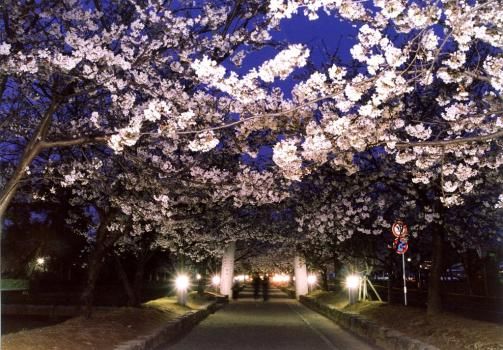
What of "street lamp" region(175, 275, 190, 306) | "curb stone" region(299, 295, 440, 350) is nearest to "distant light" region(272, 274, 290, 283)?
"street lamp" region(175, 275, 190, 306)

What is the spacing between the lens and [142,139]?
37.5ft

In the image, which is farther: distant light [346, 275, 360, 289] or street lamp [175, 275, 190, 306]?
distant light [346, 275, 360, 289]

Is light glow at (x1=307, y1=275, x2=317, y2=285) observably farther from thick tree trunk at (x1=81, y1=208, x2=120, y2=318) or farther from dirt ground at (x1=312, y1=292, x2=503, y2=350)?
thick tree trunk at (x1=81, y1=208, x2=120, y2=318)

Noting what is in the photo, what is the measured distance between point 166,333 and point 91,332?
341cm

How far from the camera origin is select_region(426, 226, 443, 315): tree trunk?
16250 millimetres

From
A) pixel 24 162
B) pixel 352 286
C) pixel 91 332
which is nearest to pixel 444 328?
pixel 91 332

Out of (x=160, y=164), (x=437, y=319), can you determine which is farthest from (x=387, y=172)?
(x=160, y=164)

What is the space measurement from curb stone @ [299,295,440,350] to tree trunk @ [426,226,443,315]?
1.54m

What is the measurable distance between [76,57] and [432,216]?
35.1 ft

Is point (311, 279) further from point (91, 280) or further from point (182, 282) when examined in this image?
point (91, 280)

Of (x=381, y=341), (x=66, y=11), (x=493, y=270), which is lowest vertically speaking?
(x=381, y=341)

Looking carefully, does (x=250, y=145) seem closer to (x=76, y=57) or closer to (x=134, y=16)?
(x=134, y=16)

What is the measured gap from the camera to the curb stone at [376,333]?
1250 centimetres

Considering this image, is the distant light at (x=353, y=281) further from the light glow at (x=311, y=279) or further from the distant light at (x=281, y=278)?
the distant light at (x=281, y=278)
